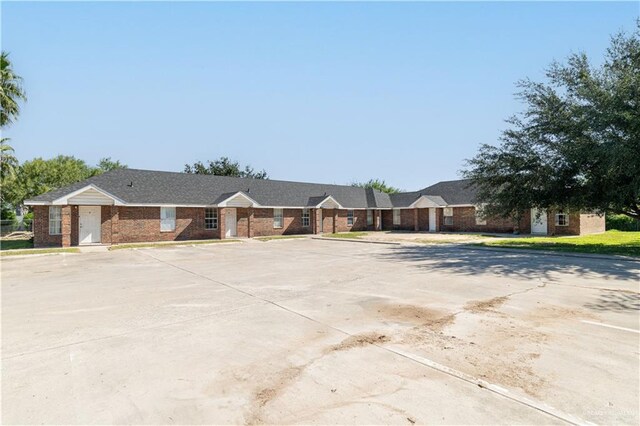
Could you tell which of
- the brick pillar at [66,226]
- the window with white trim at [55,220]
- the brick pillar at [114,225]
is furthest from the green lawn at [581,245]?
the window with white trim at [55,220]

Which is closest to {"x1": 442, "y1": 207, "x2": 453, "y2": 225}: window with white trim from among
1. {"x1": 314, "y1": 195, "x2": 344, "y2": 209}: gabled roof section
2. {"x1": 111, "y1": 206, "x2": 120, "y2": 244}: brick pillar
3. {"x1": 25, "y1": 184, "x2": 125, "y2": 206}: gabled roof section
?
{"x1": 314, "y1": 195, "x2": 344, "y2": 209}: gabled roof section

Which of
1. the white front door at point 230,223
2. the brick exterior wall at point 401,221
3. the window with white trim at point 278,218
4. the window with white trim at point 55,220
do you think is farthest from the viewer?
the brick exterior wall at point 401,221

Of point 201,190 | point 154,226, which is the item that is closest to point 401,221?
point 201,190

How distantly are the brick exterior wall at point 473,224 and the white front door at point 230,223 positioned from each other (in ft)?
67.7

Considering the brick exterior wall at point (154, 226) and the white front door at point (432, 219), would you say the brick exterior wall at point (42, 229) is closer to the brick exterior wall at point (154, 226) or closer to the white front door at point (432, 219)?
the brick exterior wall at point (154, 226)

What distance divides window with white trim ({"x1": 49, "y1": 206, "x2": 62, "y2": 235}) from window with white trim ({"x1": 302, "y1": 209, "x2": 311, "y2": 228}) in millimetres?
19534

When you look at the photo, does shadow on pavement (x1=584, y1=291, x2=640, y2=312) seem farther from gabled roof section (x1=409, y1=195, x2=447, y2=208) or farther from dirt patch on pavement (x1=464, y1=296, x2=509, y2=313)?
gabled roof section (x1=409, y1=195, x2=447, y2=208)

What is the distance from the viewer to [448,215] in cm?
3684

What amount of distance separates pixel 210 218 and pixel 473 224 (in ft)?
79.8

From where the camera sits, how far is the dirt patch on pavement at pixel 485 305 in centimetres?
741

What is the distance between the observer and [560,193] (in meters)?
20.0

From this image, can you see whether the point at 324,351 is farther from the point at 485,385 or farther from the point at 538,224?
the point at 538,224

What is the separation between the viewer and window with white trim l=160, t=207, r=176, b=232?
27281 mm

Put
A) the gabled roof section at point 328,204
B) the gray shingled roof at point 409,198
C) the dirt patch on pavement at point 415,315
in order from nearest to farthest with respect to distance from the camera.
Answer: the dirt patch on pavement at point 415,315 → the gabled roof section at point 328,204 → the gray shingled roof at point 409,198
